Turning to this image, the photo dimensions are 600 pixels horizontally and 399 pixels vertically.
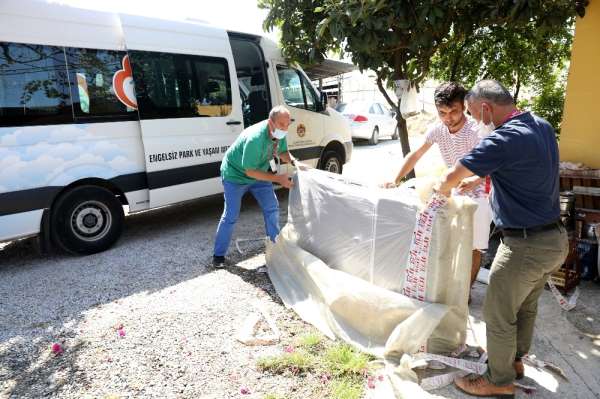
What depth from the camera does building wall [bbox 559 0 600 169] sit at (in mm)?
4453

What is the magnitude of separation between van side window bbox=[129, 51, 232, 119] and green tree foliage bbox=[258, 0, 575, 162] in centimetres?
110

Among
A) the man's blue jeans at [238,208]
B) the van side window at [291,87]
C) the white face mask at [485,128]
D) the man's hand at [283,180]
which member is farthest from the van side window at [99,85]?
the white face mask at [485,128]

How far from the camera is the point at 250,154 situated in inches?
154

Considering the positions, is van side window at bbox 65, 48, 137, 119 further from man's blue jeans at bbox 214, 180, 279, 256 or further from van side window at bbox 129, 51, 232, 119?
man's blue jeans at bbox 214, 180, 279, 256

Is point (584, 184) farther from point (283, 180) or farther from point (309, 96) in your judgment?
point (309, 96)

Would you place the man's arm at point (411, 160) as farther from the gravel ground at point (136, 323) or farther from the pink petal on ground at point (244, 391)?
the pink petal on ground at point (244, 391)

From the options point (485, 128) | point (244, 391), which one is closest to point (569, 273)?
point (485, 128)

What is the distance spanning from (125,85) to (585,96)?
5.02 metres

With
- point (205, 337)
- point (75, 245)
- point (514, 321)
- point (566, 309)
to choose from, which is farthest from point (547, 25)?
point (75, 245)

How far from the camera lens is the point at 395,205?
9.70 feet

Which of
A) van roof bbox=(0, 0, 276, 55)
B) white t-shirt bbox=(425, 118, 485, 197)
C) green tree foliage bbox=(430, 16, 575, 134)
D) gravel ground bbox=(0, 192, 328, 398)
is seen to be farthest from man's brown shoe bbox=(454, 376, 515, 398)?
green tree foliage bbox=(430, 16, 575, 134)

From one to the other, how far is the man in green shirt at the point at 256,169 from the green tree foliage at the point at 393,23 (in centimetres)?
143

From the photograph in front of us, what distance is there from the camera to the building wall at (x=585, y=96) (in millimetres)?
4453

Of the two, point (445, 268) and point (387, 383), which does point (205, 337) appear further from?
point (445, 268)
